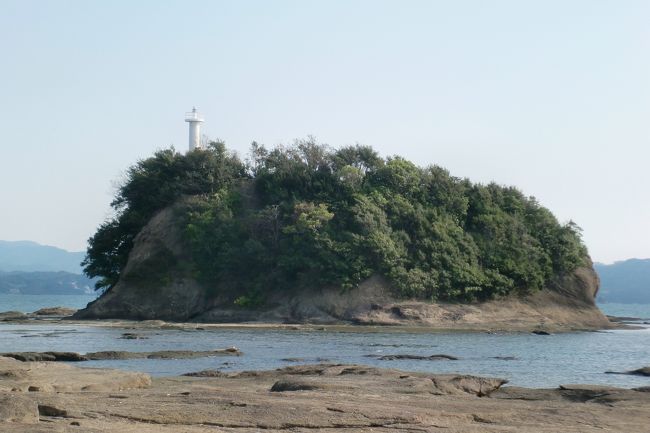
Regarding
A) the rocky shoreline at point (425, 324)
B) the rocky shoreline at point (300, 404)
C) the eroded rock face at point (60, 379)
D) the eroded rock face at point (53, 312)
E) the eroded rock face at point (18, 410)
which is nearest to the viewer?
the eroded rock face at point (18, 410)

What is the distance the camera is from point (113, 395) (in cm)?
1988

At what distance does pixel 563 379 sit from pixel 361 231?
37.6 m

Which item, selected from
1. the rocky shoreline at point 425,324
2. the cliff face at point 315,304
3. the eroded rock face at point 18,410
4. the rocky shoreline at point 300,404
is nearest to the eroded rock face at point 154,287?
the cliff face at point 315,304

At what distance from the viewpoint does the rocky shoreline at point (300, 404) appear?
624 inches

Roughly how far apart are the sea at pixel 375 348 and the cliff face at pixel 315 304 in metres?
4.04

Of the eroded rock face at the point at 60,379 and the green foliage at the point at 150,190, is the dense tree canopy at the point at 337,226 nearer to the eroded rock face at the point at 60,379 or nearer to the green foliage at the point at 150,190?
the green foliage at the point at 150,190

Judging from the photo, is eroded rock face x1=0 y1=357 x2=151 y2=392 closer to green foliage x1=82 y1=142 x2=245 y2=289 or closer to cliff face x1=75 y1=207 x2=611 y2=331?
cliff face x1=75 y1=207 x2=611 y2=331

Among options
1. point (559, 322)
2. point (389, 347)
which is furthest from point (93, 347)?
point (559, 322)

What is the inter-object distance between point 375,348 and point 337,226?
25.8 metres

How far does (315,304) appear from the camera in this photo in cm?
6812

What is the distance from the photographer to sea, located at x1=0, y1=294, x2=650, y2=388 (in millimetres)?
33938

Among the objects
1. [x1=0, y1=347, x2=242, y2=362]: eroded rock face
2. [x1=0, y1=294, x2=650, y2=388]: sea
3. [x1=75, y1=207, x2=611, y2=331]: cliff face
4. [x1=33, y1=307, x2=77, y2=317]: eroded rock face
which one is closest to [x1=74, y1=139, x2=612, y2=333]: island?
[x1=75, y1=207, x2=611, y2=331]: cliff face

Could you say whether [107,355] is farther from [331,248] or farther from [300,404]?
[331,248]

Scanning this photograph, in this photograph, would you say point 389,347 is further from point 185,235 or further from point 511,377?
point 185,235
